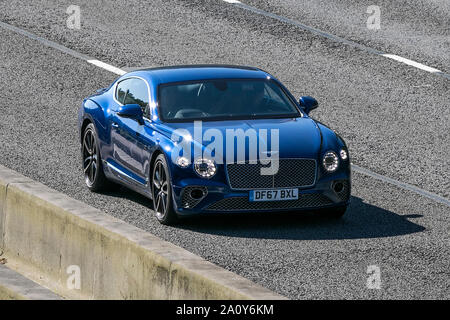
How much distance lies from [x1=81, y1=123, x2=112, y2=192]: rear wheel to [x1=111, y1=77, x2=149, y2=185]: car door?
452 mm

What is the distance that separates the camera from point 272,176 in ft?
Result: 38.2

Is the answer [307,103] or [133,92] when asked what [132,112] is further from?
[307,103]

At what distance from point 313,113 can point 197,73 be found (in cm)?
476

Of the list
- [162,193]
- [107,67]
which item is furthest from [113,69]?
[162,193]

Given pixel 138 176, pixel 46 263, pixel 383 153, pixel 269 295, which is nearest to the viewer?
pixel 269 295

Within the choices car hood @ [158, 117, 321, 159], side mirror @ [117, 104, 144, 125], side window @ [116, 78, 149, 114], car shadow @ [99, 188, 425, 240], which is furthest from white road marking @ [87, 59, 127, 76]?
car shadow @ [99, 188, 425, 240]

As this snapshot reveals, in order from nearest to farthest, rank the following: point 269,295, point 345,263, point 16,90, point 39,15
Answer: point 269,295, point 345,263, point 16,90, point 39,15

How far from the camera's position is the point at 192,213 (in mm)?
11758

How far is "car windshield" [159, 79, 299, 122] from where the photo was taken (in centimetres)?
1255

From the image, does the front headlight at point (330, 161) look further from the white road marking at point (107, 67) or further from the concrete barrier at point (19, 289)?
the white road marking at point (107, 67)
